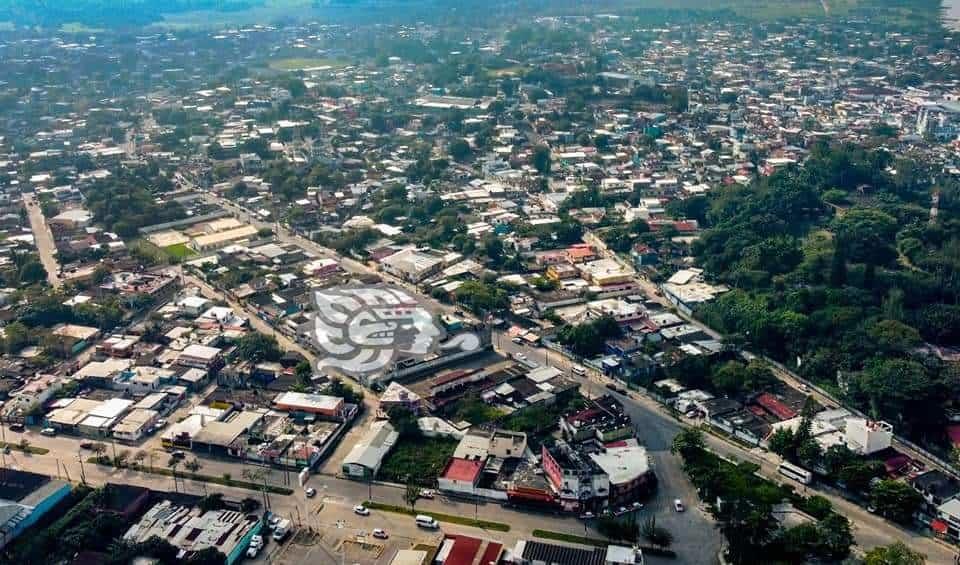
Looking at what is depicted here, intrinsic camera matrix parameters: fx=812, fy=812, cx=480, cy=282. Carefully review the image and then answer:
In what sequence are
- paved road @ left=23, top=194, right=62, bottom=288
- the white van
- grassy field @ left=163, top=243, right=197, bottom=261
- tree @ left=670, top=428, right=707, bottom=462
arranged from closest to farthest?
the white van < tree @ left=670, top=428, right=707, bottom=462 < paved road @ left=23, top=194, right=62, bottom=288 < grassy field @ left=163, top=243, right=197, bottom=261

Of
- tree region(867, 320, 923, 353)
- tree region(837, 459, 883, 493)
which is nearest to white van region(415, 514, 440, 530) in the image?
tree region(837, 459, 883, 493)

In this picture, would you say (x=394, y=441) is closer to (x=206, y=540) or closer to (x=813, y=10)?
(x=206, y=540)

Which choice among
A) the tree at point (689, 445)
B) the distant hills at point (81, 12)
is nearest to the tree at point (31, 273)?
the tree at point (689, 445)

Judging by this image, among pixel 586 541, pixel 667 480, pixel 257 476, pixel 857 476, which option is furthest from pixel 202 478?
pixel 857 476

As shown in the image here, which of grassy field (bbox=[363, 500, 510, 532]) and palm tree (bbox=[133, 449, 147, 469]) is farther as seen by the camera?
palm tree (bbox=[133, 449, 147, 469])

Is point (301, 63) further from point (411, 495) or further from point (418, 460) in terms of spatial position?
point (411, 495)

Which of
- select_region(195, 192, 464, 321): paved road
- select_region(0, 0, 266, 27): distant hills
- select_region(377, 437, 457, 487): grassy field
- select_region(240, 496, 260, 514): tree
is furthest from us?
select_region(0, 0, 266, 27): distant hills

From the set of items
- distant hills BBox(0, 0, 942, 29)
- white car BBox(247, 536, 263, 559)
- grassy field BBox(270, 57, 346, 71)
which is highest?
distant hills BBox(0, 0, 942, 29)

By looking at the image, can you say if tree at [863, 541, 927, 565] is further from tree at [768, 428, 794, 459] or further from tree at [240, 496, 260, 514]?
tree at [240, 496, 260, 514]
